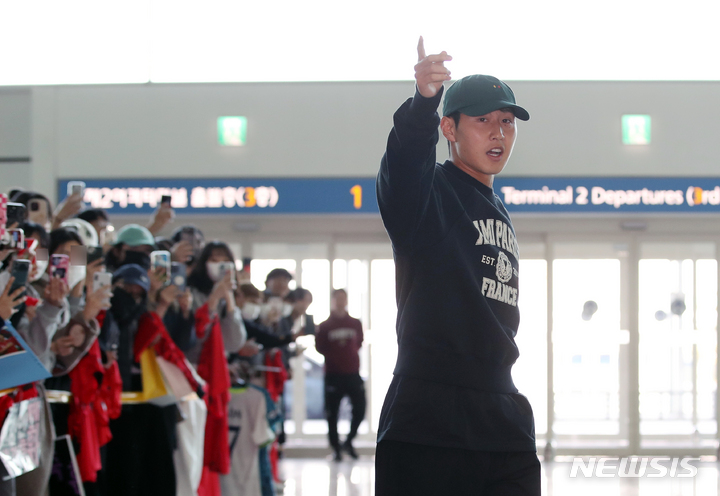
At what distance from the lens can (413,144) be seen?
1.67 metres

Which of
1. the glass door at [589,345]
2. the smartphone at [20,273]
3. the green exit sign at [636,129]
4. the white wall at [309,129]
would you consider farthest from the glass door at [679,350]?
the smartphone at [20,273]

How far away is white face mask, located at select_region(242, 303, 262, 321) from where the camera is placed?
5.72m

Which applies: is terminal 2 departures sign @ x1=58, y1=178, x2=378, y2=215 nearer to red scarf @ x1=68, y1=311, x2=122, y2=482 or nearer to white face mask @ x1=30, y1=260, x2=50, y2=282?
red scarf @ x1=68, y1=311, x2=122, y2=482

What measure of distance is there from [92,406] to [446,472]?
2378 mm

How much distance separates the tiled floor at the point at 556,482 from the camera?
6.60 m

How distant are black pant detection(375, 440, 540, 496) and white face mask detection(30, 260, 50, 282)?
84.1 inches

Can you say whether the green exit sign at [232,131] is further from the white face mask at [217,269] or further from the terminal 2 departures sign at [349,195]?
the white face mask at [217,269]

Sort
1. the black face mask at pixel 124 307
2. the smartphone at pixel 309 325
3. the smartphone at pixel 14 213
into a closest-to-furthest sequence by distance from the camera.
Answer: the smartphone at pixel 14 213, the black face mask at pixel 124 307, the smartphone at pixel 309 325

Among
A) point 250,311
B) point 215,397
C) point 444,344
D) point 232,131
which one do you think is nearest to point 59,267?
point 215,397

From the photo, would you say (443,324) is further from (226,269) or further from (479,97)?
(226,269)

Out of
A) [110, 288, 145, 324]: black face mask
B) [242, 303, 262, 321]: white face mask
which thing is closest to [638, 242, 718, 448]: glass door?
[242, 303, 262, 321]: white face mask

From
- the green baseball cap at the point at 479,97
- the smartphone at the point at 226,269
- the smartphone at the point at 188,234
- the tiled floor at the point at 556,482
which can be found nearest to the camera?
the green baseball cap at the point at 479,97

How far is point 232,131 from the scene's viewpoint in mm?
8750

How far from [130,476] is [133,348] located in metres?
0.63
